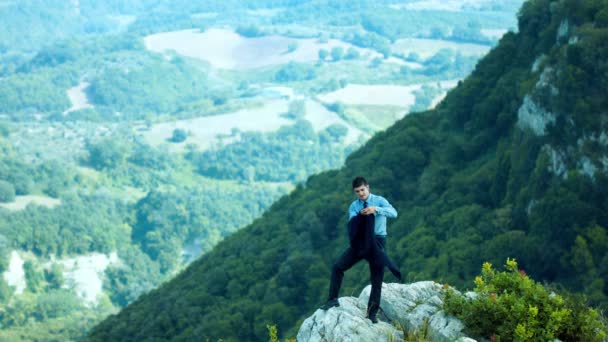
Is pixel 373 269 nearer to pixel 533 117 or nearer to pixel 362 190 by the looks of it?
pixel 362 190

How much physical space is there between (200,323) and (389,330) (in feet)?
168

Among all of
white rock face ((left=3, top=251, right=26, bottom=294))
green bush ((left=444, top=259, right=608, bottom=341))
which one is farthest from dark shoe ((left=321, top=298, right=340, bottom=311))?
white rock face ((left=3, top=251, right=26, bottom=294))

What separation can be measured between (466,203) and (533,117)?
1037 centimetres

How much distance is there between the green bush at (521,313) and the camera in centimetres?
2139

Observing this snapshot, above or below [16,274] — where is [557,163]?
above

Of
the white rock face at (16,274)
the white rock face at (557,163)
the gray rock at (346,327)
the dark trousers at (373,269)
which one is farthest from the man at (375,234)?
the white rock face at (16,274)

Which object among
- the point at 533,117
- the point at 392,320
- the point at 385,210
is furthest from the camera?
the point at 533,117

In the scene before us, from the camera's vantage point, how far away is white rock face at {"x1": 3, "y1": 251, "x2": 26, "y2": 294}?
184 m

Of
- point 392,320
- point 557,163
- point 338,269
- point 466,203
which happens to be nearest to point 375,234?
point 338,269

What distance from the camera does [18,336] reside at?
463 feet

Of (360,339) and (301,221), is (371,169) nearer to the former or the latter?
(301,221)

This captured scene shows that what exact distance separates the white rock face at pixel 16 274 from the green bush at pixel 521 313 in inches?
6913

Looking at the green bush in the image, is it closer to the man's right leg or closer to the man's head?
the man's right leg

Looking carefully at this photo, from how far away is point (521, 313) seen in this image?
2170 cm
